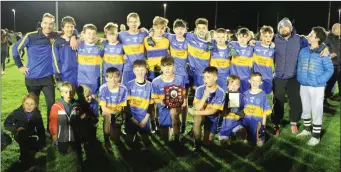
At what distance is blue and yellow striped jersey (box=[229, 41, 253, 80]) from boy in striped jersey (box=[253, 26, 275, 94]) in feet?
0.29

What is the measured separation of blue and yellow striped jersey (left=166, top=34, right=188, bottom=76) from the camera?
6.14 m

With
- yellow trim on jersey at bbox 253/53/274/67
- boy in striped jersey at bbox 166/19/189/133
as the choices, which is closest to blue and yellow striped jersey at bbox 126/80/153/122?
boy in striped jersey at bbox 166/19/189/133

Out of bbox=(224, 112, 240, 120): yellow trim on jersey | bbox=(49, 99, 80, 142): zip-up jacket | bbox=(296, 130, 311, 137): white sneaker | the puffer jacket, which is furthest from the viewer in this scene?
bbox=(296, 130, 311, 137): white sneaker

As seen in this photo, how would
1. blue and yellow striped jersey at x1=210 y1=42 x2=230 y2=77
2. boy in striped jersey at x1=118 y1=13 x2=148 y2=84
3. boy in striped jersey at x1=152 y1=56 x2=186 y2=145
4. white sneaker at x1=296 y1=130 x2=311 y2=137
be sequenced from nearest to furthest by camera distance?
boy in striped jersey at x1=152 y1=56 x2=186 y2=145 → white sneaker at x1=296 y1=130 x2=311 y2=137 → boy in striped jersey at x1=118 y1=13 x2=148 y2=84 → blue and yellow striped jersey at x1=210 y1=42 x2=230 y2=77

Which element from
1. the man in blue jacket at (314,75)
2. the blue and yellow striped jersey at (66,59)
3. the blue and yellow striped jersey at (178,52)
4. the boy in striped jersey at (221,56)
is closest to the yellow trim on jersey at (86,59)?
the blue and yellow striped jersey at (66,59)

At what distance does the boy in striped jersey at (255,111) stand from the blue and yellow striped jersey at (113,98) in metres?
1.74

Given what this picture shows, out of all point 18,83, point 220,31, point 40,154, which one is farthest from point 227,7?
point 40,154

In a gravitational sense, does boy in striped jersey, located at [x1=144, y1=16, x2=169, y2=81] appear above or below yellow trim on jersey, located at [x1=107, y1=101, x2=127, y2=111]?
above

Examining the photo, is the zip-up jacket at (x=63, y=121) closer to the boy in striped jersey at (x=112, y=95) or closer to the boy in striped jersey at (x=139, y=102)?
the boy in striped jersey at (x=112, y=95)

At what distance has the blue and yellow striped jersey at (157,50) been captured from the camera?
609 centimetres

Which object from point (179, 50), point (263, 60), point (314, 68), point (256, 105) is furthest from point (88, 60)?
point (314, 68)

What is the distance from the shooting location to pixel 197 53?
244 inches

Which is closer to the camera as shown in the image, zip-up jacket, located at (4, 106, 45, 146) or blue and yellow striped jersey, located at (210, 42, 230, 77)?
zip-up jacket, located at (4, 106, 45, 146)

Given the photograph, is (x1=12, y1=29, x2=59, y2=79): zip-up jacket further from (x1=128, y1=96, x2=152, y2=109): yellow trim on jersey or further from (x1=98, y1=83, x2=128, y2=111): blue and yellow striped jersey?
(x1=128, y1=96, x2=152, y2=109): yellow trim on jersey
